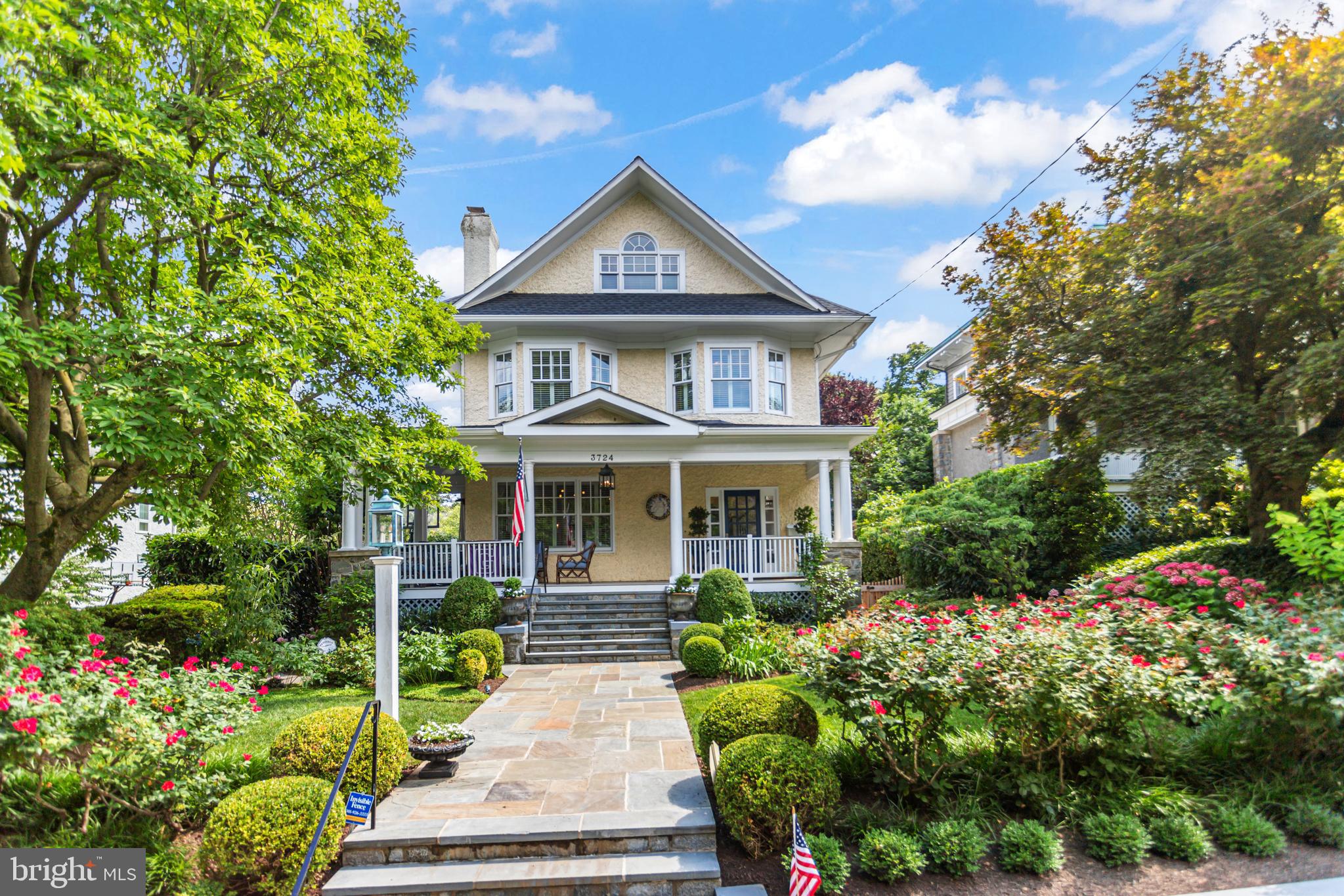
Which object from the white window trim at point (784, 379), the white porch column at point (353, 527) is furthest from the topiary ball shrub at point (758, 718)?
the white window trim at point (784, 379)

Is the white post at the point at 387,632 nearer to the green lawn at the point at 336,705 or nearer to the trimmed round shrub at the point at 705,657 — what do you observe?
the green lawn at the point at 336,705

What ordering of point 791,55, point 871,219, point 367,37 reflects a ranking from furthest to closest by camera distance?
point 871,219 → point 791,55 → point 367,37

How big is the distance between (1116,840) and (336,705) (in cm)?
823

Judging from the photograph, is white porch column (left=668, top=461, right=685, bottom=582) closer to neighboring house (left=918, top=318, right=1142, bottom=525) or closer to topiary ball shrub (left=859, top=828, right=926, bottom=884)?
topiary ball shrub (left=859, top=828, right=926, bottom=884)

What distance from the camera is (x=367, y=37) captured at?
8.31 meters

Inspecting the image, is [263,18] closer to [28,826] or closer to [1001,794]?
[28,826]

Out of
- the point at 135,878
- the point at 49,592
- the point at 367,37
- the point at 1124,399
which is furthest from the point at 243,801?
A: the point at 1124,399

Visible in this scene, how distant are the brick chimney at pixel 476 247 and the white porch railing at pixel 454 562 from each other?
6957 millimetres

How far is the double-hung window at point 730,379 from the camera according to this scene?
51.0 feet

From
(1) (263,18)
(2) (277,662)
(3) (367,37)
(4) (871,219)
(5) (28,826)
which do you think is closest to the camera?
(5) (28,826)

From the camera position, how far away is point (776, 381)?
15.9 meters

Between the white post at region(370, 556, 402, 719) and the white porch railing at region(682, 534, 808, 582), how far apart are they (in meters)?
7.69

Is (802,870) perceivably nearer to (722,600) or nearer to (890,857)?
(890,857)

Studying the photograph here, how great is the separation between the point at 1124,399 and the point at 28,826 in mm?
11321
